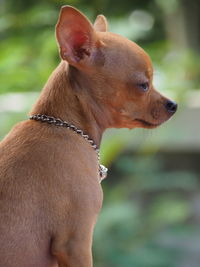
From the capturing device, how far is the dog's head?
1.15m

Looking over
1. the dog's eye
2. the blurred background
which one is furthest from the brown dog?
the blurred background

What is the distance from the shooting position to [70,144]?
1.12 m

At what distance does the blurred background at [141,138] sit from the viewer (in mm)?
3135

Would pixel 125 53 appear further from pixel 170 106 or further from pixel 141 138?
pixel 141 138

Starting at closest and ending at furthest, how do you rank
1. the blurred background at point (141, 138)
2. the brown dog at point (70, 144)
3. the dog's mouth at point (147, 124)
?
the brown dog at point (70, 144)
the dog's mouth at point (147, 124)
the blurred background at point (141, 138)

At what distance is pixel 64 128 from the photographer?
44.8 inches

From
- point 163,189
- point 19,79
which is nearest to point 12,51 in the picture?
point 19,79

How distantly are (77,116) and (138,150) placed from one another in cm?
255

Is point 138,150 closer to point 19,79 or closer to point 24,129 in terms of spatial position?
point 19,79

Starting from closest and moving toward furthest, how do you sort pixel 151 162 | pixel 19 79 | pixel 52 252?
pixel 52 252 → pixel 19 79 → pixel 151 162

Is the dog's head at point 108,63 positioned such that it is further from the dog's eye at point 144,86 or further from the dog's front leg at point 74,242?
the dog's front leg at point 74,242

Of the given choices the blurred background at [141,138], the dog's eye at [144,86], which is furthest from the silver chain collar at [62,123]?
the blurred background at [141,138]

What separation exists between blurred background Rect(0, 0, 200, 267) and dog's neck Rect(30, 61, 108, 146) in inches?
65.5

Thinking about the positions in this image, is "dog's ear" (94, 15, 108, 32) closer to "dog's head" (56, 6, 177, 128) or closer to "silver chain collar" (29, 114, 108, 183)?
"dog's head" (56, 6, 177, 128)
